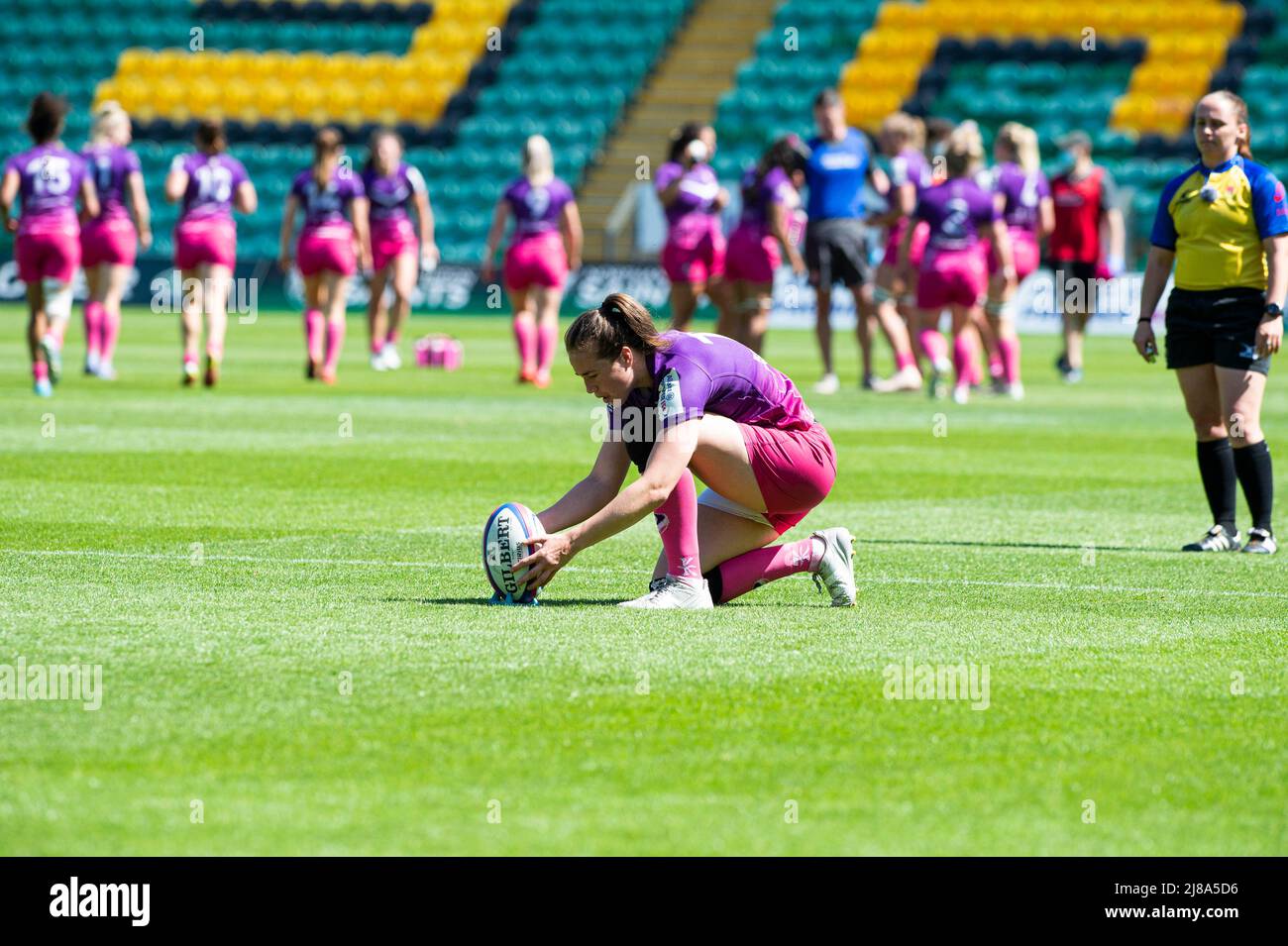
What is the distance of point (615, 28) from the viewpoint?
42438mm

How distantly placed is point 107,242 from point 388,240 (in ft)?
12.1

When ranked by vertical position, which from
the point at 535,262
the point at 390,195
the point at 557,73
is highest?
the point at 557,73

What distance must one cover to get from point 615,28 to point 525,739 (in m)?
38.0

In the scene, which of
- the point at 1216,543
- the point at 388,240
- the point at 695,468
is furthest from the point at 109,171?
the point at 695,468

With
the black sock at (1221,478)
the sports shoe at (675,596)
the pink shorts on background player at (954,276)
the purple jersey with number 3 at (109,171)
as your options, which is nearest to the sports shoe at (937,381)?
the pink shorts on background player at (954,276)

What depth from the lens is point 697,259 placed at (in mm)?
22094

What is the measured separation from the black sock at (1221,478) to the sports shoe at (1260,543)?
5.9 inches

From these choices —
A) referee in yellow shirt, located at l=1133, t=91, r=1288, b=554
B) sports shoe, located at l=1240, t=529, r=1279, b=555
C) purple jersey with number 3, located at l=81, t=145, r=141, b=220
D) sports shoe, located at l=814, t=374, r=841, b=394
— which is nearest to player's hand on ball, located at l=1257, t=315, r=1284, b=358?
referee in yellow shirt, located at l=1133, t=91, r=1288, b=554

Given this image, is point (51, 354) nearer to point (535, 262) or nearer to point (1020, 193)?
point (535, 262)

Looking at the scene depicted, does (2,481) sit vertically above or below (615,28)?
below

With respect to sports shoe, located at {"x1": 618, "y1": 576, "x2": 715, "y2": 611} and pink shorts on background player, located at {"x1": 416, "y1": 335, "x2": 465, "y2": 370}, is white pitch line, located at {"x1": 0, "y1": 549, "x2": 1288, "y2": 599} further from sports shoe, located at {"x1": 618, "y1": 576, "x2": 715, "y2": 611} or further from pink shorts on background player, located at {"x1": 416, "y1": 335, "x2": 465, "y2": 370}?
pink shorts on background player, located at {"x1": 416, "y1": 335, "x2": 465, "y2": 370}
